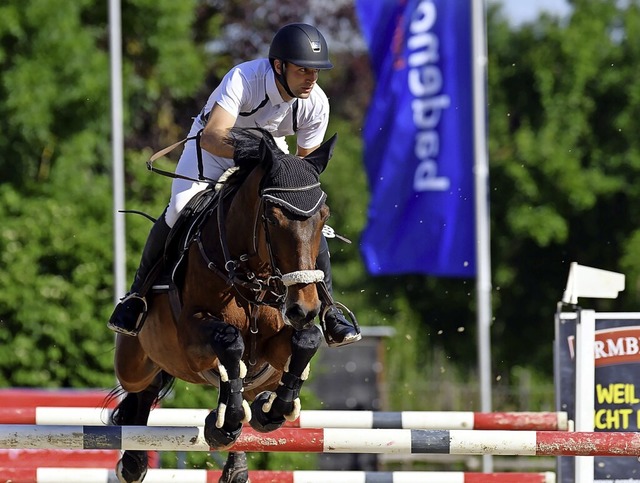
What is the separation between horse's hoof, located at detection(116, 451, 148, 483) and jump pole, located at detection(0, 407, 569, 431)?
0.33 meters

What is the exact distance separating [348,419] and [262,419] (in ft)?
4.96

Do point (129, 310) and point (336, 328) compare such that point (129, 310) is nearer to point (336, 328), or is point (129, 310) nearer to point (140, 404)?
point (140, 404)

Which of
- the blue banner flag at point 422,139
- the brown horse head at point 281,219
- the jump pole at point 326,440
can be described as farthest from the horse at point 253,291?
the blue banner flag at point 422,139

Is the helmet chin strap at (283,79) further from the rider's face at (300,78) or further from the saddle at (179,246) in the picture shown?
the saddle at (179,246)

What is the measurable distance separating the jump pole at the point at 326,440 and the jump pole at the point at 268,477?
1.08 metres

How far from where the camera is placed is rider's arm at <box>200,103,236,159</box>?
18.4ft

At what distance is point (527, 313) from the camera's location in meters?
24.7

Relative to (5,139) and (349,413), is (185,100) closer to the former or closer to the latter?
(5,139)

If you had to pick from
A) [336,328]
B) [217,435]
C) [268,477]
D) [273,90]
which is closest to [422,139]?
[268,477]

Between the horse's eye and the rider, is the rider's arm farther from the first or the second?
the horse's eye

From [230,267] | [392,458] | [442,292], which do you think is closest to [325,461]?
[392,458]

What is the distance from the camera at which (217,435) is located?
5.34m

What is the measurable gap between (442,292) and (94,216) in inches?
411

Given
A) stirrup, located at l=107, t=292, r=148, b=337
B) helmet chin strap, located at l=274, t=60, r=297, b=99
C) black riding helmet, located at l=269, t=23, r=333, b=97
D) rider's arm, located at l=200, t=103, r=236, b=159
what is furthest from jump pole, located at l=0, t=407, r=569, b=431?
black riding helmet, located at l=269, t=23, r=333, b=97
